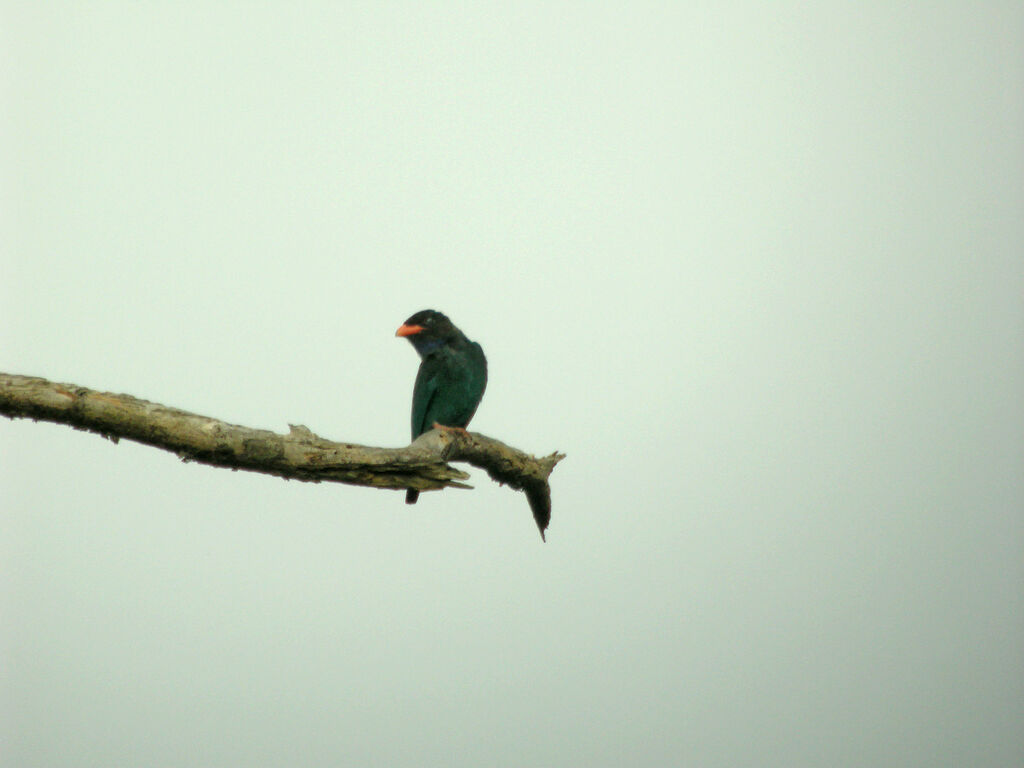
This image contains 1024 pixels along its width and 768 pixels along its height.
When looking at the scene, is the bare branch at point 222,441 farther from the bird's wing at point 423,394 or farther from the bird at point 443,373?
the bird's wing at point 423,394

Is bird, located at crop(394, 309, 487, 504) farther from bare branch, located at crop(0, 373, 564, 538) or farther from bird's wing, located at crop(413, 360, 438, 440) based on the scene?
bare branch, located at crop(0, 373, 564, 538)

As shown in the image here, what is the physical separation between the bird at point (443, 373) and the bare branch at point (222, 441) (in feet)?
10.3

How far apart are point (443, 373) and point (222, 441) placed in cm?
397

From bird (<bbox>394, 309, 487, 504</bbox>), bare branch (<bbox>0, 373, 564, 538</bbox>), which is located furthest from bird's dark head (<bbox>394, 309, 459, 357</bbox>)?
bare branch (<bbox>0, 373, 564, 538</bbox>)

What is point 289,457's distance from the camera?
14.5 feet

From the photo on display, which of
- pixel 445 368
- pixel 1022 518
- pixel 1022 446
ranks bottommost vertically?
pixel 445 368

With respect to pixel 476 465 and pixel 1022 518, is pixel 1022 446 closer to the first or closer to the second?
pixel 1022 518

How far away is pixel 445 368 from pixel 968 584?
29766mm

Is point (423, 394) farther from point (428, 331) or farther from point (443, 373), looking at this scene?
point (428, 331)

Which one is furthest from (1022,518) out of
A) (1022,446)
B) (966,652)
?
(966,652)

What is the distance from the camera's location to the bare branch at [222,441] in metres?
4.00

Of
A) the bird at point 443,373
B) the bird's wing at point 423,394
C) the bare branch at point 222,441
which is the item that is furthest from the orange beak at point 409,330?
the bare branch at point 222,441

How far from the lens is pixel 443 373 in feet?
26.6

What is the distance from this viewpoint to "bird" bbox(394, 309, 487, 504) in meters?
8.07
